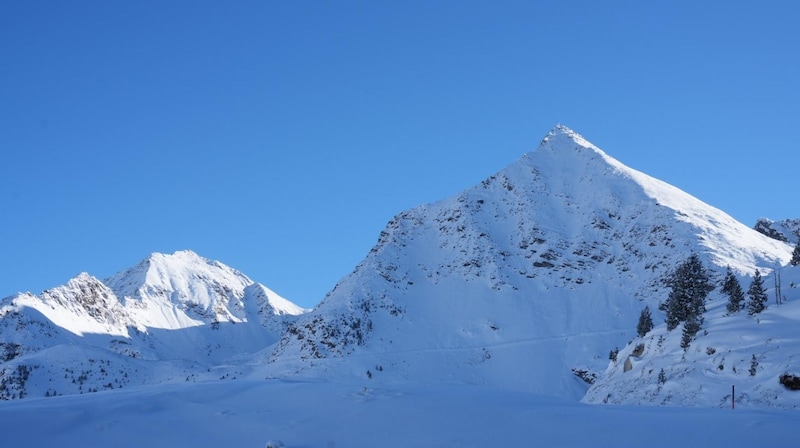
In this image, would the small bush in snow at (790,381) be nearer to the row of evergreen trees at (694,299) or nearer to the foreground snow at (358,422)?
the row of evergreen trees at (694,299)

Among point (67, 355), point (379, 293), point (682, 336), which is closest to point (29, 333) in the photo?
point (67, 355)

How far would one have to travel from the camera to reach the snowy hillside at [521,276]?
80.8 metres

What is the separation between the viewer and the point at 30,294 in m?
153

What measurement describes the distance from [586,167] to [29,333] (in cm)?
12542

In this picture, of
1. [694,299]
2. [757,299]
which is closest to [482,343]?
[694,299]

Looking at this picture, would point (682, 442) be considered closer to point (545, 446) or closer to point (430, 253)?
point (545, 446)

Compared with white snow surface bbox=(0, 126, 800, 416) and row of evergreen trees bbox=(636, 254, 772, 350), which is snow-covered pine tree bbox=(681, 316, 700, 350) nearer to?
row of evergreen trees bbox=(636, 254, 772, 350)

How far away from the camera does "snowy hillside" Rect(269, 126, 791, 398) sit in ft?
265

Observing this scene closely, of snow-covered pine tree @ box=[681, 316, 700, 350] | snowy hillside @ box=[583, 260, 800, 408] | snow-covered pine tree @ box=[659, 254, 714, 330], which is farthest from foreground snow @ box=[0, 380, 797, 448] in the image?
snow-covered pine tree @ box=[659, 254, 714, 330]

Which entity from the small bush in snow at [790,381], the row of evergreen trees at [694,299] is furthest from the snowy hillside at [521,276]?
the small bush in snow at [790,381]

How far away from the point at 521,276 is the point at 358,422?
95419 millimetres

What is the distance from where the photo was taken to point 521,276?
103812mm

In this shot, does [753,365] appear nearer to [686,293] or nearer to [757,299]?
[757,299]

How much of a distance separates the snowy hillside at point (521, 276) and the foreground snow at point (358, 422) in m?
60.8
